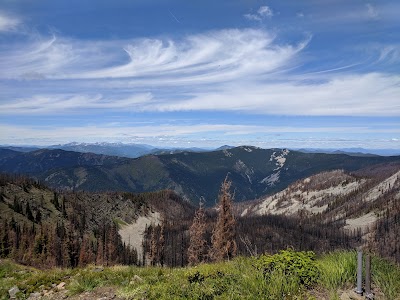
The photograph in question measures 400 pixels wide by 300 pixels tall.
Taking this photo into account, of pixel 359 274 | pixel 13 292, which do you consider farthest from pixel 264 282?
pixel 13 292

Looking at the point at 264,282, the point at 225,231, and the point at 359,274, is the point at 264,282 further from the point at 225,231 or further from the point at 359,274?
the point at 225,231

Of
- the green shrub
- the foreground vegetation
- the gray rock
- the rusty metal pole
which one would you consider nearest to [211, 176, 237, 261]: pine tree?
the foreground vegetation

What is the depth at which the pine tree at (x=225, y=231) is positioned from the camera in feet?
180

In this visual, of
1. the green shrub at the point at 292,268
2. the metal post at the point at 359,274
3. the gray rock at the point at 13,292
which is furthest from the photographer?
the gray rock at the point at 13,292

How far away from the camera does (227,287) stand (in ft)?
37.6

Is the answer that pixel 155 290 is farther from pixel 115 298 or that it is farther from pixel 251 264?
pixel 251 264

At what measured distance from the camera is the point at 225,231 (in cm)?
5653

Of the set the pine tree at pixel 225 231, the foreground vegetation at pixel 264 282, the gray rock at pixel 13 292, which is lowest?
the pine tree at pixel 225 231

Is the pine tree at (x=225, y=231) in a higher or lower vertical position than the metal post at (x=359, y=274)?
lower

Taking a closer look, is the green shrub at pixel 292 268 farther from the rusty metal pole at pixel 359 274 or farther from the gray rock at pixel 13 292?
the gray rock at pixel 13 292

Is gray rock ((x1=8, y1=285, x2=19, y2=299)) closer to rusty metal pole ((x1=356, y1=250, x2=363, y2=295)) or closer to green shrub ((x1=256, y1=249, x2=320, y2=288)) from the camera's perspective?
green shrub ((x1=256, y1=249, x2=320, y2=288))

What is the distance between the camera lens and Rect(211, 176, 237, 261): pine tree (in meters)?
54.8

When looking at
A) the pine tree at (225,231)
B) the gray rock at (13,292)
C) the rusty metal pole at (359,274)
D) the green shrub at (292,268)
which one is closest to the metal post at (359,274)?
the rusty metal pole at (359,274)

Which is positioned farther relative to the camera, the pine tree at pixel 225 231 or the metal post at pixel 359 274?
the pine tree at pixel 225 231
